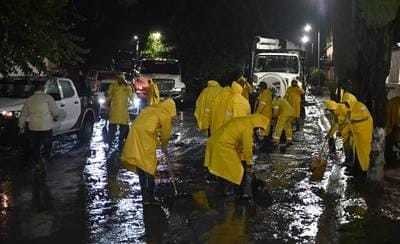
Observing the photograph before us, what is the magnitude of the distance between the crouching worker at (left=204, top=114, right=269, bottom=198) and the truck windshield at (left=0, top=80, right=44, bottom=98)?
6.53 meters

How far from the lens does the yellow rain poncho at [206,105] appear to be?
12.0m

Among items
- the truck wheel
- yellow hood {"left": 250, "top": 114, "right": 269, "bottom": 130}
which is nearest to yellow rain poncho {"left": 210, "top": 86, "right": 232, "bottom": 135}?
yellow hood {"left": 250, "top": 114, "right": 269, "bottom": 130}

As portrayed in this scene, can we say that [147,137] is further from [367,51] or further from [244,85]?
[244,85]

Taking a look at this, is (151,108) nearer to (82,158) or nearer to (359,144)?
(359,144)

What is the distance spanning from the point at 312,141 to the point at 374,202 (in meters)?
7.25

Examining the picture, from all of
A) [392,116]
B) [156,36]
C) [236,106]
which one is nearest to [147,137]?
[236,106]

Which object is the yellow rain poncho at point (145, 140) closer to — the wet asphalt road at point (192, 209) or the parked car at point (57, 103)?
the wet asphalt road at point (192, 209)

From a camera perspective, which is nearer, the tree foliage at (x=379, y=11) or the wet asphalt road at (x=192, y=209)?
the wet asphalt road at (x=192, y=209)

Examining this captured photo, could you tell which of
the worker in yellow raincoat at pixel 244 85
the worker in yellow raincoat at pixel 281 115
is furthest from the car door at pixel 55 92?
the worker in yellow raincoat at pixel 281 115

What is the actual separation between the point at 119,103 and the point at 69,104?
1.39 m

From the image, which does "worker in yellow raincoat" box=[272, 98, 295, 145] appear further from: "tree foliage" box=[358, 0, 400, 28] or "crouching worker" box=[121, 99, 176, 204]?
"crouching worker" box=[121, 99, 176, 204]

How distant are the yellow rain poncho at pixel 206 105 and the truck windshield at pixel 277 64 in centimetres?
1296

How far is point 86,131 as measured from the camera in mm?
15438

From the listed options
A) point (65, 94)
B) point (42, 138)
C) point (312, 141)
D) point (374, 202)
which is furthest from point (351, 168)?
point (65, 94)
